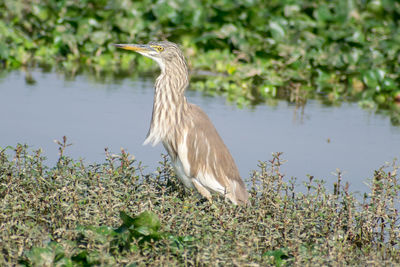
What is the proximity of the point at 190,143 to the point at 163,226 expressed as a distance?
108 centimetres

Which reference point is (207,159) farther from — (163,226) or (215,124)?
(215,124)

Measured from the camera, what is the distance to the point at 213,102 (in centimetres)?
773

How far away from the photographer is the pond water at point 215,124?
5.98 m

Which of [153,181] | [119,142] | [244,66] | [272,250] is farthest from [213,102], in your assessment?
[272,250]

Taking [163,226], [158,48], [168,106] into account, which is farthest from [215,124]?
[163,226]

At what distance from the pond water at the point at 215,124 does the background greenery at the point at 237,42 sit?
43cm

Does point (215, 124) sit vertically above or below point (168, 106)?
below

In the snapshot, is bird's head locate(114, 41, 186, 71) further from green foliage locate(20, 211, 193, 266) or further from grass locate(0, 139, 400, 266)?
green foliage locate(20, 211, 193, 266)

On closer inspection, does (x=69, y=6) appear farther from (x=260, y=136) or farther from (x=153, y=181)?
(x=153, y=181)

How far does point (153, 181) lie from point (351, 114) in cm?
354

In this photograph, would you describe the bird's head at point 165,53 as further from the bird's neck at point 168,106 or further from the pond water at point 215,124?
the pond water at point 215,124

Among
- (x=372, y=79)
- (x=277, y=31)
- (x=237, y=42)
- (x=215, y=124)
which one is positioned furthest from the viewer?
(x=277, y=31)

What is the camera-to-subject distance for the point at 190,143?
15.9 feet

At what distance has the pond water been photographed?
598 centimetres
